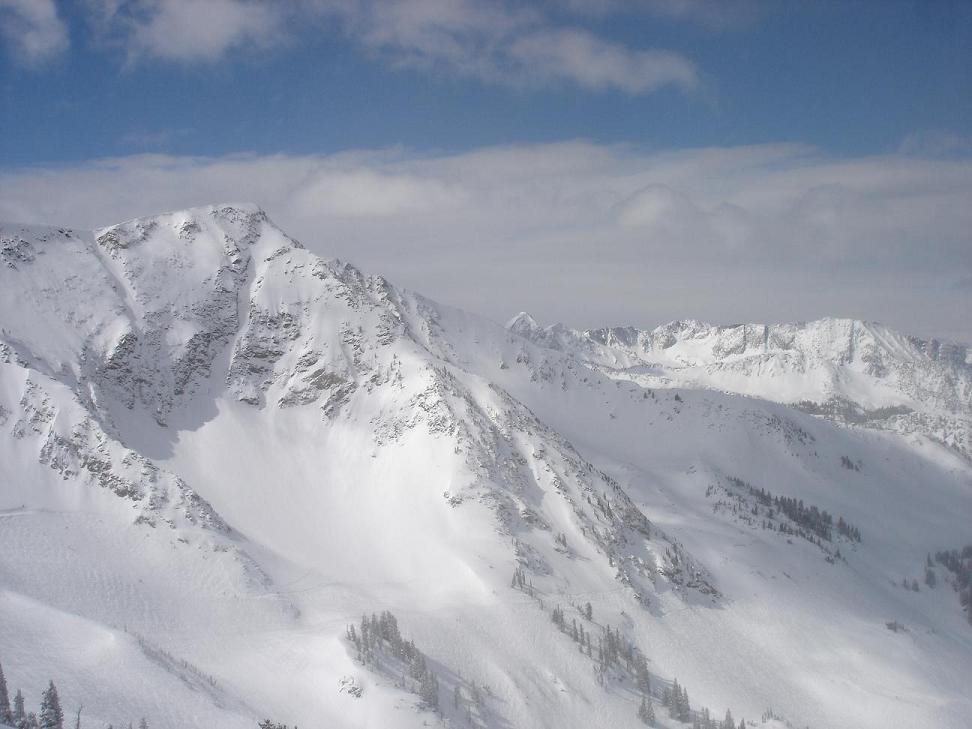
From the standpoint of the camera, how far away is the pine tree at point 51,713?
55281 mm

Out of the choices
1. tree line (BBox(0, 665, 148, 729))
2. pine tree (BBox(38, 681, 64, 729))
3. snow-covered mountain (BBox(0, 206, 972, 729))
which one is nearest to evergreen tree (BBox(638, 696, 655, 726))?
snow-covered mountain (BBox(0, 206, 972, 729))

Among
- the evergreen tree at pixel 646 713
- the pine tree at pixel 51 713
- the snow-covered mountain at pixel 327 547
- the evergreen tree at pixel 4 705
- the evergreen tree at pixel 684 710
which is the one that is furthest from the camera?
the evergreen tree at pixel 684 710

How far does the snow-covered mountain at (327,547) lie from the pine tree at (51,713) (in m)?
4.05

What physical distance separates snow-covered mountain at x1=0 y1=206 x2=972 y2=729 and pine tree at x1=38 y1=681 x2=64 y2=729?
4.05 m

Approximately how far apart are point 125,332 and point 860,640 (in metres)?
146

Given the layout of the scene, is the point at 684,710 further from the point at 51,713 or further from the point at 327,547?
the point at 51,713

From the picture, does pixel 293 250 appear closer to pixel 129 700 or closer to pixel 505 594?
pixel 505 594

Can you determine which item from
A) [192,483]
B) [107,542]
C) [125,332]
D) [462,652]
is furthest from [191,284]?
[462,652]

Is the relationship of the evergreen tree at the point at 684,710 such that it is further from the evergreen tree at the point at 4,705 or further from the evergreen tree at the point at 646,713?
the evergreen tree at the point at 4,705

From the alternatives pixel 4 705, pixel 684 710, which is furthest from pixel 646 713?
pixel 4 705

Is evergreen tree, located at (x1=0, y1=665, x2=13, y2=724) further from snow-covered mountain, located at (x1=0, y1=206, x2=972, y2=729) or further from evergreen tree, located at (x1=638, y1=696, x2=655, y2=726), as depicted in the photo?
evergreen tree, located at (x1=638, y1=696, x2=655, y2=726)

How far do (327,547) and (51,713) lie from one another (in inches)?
2642

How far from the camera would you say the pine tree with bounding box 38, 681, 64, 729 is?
181 feet

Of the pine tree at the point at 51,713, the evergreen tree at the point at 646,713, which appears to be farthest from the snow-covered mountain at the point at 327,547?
the pine tree at the point at 51,713
